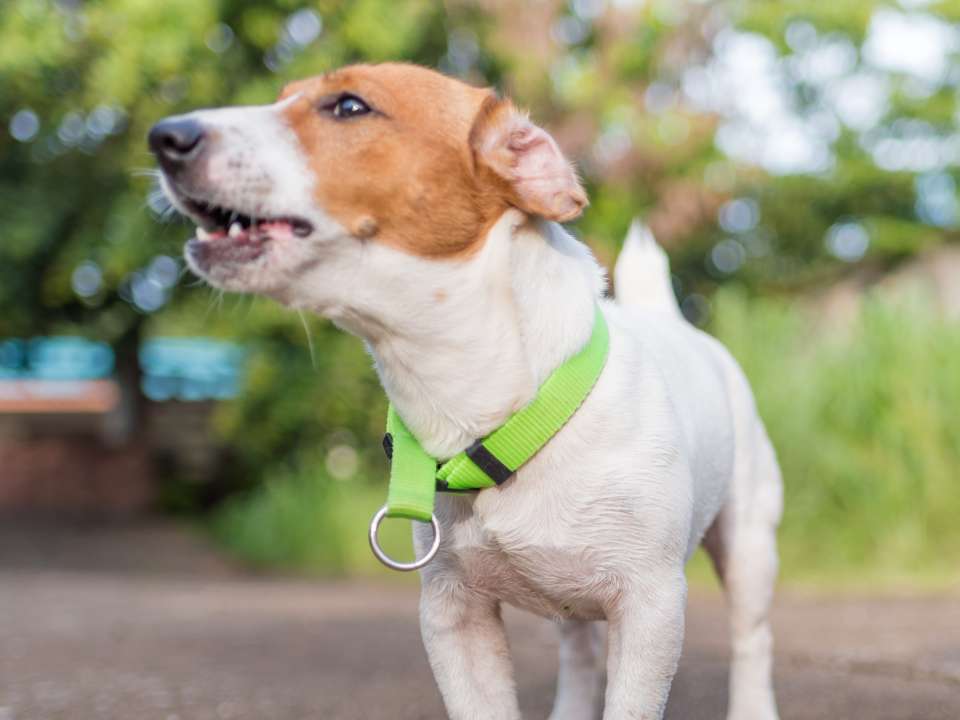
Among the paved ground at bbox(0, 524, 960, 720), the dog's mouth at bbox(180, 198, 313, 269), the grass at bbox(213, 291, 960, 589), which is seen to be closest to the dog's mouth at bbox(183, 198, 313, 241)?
the dog's mouth at bbox(180, 198, 313, 269)

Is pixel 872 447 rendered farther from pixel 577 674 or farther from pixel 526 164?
pixel 526 164

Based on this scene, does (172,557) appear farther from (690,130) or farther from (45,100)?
(690,130)

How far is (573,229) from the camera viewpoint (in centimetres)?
1245

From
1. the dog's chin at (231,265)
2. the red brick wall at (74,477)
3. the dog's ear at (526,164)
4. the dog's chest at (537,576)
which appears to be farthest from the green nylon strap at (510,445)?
the red brick wall at (74,477)

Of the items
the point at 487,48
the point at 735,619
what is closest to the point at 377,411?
the point at 487,48

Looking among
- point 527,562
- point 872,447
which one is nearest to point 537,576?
point 527,562

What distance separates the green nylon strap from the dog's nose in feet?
2.55

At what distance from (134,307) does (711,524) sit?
33.5ft

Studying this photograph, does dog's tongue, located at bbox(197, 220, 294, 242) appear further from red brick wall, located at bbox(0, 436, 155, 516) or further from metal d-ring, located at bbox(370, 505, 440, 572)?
red brick wall, located at bbox(0, 436, 155, 516)

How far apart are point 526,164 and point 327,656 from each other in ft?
10.9

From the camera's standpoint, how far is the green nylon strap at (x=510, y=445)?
8.74 ft

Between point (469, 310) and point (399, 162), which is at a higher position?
point (399, 162)

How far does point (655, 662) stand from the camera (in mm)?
2627

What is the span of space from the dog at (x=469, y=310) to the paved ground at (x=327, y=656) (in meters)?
1.29
